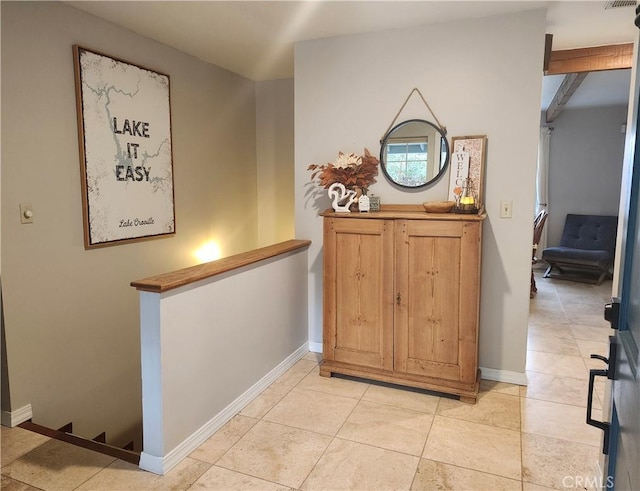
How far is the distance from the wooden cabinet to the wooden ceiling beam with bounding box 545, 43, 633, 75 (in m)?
1.97

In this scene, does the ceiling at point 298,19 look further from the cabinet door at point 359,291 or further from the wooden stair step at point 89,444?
the wooden stair step at point 89,444

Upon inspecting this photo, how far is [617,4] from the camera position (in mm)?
2637

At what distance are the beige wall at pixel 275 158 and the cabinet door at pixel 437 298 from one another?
2019 mm

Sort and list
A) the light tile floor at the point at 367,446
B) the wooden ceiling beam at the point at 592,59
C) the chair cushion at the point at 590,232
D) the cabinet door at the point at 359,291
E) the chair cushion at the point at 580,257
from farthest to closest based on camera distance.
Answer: the chair cushion at the point at 590,232 < the chair cushion at the point at 580,257 < the wooden ceiling beam at the point at 592,59 < the cabinet door at the point at 359,291 < the light tile floor at the point at 367,446

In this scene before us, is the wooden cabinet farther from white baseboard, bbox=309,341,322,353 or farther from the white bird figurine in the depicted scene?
white baseboard, bbox=309,341,322,353

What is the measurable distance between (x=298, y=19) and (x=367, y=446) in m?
2.58

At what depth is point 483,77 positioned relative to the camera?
2834 mm

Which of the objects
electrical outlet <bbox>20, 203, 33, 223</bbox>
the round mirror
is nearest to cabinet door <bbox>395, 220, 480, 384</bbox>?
the round mirror

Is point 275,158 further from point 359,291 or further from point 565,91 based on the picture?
point 565,91

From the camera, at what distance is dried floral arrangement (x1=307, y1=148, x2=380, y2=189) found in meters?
3.05

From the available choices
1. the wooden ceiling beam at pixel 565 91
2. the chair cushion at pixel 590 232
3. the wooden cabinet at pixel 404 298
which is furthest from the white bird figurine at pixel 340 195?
the chair cushion at pixel 590 232

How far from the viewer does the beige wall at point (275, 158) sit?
4449mm

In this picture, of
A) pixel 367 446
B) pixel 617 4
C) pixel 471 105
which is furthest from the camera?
pixel 471 105

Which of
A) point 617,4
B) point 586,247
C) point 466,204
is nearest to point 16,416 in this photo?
point 466,204
